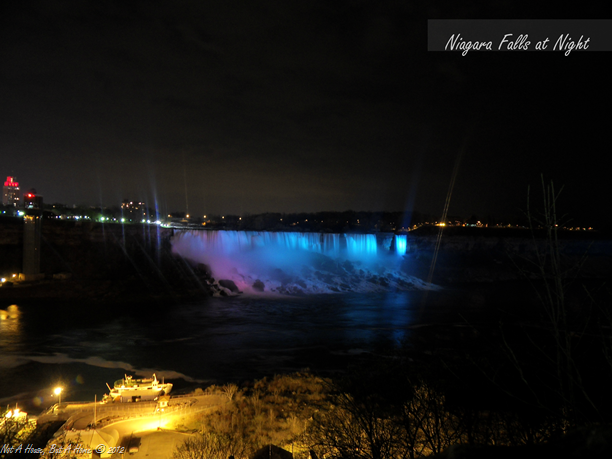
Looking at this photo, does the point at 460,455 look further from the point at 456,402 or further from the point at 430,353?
the point at 430,353

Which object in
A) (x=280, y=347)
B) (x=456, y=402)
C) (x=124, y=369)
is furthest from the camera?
(x=280, y=347)

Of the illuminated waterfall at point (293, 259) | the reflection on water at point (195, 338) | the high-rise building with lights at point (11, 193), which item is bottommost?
the reflection on water at point (195, 338)

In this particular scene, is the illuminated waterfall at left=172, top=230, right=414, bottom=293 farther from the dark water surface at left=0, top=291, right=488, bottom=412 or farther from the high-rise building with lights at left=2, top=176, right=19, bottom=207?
the high-rise building with lights at left=2, top=176, right=19, bottom=207

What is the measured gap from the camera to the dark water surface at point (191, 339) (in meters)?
13.6

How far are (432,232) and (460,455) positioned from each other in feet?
175

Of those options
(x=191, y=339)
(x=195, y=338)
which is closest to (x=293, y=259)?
(x=195, y=338)

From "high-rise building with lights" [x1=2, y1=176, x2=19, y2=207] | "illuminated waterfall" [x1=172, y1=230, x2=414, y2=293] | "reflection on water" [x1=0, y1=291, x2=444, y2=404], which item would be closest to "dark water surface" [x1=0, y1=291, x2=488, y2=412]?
"reflection on water" [x1=0, y1=291, x2=444, y2=404]

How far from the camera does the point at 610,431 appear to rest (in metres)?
1.53

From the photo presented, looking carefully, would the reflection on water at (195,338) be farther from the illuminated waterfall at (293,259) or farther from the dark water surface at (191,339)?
the illuminated waterfall at (293,259)

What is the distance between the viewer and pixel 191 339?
18.7 metres

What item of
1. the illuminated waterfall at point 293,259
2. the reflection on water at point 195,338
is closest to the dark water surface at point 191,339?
the reflection on water at point 195,338

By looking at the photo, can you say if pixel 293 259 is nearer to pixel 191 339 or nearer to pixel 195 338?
pixel 195 338

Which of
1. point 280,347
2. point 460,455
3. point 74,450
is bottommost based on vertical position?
point 280,347

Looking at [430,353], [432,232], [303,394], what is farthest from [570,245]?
→ [303,394]
